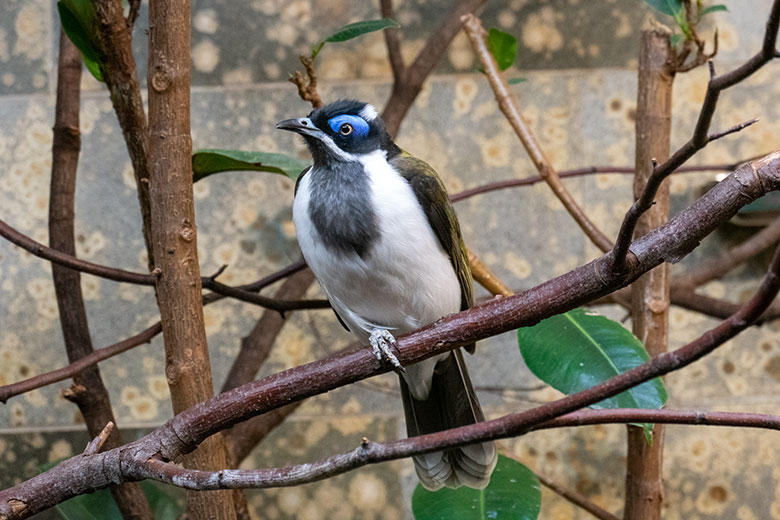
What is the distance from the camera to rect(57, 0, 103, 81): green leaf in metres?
1.02

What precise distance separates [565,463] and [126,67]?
134 centimetres

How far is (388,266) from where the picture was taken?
41.4 inches

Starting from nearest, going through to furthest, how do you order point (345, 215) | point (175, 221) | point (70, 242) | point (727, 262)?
1. point (175, 221)
2. point (345, 215)
3. point (70, 242)
4. point (727, 262)

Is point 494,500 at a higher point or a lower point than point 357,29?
lower

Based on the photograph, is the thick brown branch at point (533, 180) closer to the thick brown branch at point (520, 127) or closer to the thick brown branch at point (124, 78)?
the thick brown branch at point (520, 127)

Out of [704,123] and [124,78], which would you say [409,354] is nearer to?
[704,123]

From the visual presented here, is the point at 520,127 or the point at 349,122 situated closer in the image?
the point at 349,122

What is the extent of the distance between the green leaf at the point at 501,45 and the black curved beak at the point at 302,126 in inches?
18.0

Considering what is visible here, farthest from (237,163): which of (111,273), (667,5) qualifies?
(667,5)

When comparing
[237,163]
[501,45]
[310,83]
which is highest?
[501,45]

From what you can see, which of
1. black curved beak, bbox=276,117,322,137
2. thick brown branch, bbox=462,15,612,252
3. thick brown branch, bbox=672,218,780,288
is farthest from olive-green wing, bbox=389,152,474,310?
thick brown branch, bbox=672,218,780,288

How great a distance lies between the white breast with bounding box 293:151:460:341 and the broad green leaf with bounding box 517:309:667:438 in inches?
5.7

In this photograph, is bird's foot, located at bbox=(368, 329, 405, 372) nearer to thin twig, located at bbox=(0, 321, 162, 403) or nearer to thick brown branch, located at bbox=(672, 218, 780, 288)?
thin twig, located at bbox=(0, 321, 162, 403)

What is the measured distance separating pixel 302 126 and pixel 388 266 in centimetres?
24
